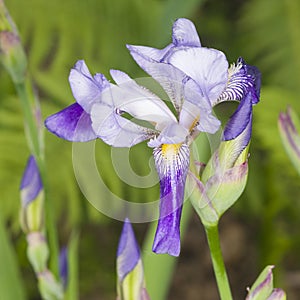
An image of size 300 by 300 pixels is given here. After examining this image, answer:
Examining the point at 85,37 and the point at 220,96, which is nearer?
the point at 220,96

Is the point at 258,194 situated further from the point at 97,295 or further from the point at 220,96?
the point at 220,96

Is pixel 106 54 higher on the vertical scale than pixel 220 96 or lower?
higher

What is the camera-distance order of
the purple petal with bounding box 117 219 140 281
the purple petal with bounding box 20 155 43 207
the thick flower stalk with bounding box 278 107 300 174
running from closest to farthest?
the purple petal with bounding box 117 219 140 281 < the thick flower stalk with bounding box 278 107 300 174 < the purple petal with bounding box 20 155 43 207

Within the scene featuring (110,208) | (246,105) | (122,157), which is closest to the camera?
(246,105)

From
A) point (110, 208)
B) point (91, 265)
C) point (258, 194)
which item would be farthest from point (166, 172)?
point (91, 265)

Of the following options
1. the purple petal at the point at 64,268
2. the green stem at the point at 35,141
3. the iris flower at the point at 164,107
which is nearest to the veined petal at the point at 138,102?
the iris flower at the point at 164,107

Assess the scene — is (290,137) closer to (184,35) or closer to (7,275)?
(184,35)

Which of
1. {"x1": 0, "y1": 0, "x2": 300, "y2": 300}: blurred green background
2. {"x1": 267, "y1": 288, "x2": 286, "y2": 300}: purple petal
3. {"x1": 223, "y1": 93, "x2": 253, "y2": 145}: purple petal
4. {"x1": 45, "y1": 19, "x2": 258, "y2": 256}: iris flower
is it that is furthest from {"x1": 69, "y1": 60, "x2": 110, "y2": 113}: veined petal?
{"x1": 0, "y1": 0, "x2": 300, "y2": 300}: blurred green background

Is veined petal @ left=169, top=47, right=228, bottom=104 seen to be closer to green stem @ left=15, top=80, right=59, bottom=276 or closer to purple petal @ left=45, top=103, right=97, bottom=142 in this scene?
purple petal @ left=45, top=103, right=97, bottom=142
